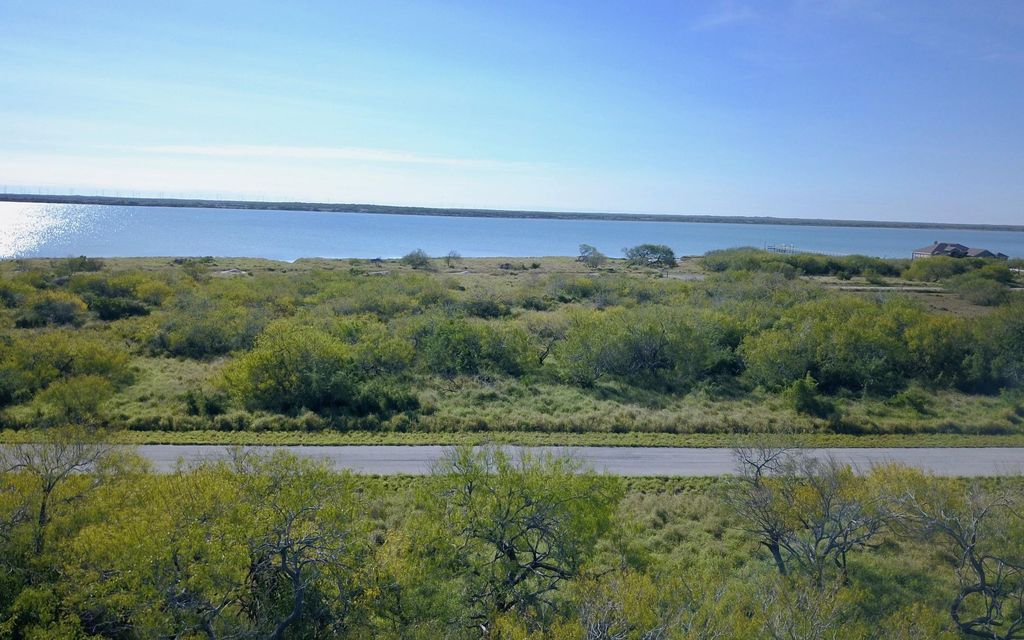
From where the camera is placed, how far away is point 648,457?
2220cm

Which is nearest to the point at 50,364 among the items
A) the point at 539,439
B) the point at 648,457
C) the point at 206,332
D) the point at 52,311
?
the point at 206,332

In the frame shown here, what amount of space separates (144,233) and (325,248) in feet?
175

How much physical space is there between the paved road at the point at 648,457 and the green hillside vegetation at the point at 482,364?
222 centimetres

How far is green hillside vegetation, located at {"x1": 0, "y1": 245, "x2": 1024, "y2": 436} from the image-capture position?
83.1ft

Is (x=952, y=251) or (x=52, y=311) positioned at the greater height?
(x=952, y=251)

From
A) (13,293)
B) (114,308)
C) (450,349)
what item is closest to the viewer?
(450,349)

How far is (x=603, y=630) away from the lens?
942cm

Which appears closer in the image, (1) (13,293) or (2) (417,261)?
(1) (13,293)

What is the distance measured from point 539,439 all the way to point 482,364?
10075mm

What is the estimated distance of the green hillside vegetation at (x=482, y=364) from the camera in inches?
997

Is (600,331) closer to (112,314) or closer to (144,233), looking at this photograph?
(112,314)

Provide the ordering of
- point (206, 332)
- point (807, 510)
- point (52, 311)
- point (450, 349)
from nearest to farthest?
point (807, 510) < point (450, 349) < point (206, 332) < point (52, 311)

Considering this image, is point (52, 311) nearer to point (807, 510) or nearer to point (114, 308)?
point (114, 308)

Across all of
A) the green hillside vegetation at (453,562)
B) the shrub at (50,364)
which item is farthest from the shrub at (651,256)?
the green hillside vegetation at (453,562)
